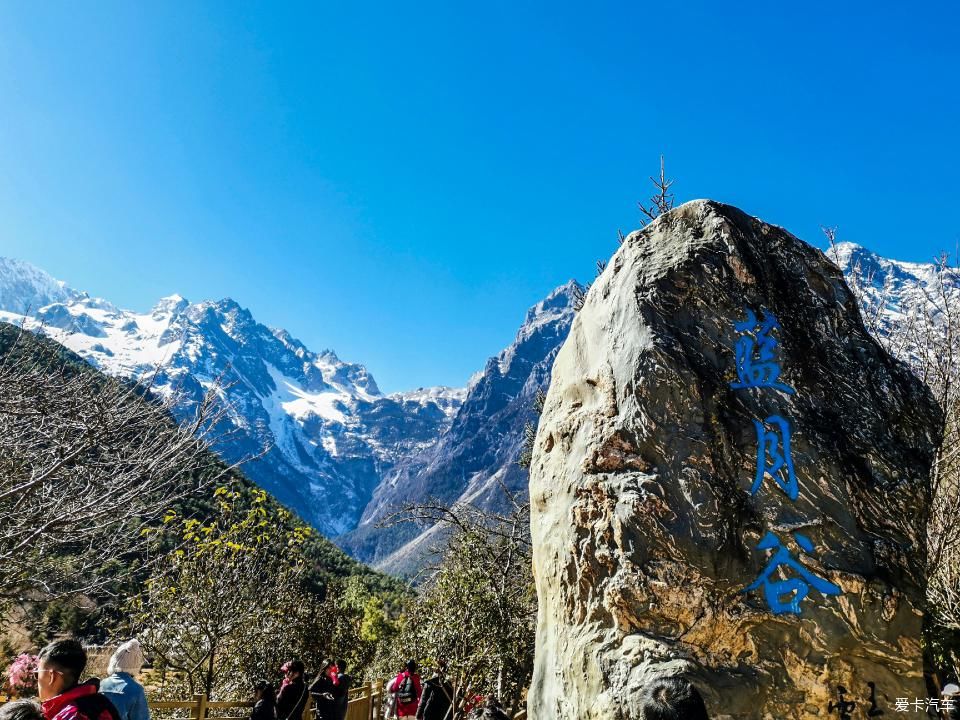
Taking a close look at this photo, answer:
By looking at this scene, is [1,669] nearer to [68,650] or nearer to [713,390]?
[68,650]

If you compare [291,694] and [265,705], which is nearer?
[265,705]

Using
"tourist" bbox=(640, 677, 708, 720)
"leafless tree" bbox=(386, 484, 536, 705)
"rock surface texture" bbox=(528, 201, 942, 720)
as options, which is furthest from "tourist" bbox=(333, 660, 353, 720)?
"tourist" bbox=(640, 677, 708, 720)

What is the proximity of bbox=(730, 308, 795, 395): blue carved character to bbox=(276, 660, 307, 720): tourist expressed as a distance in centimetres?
638

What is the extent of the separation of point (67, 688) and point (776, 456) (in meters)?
4.60

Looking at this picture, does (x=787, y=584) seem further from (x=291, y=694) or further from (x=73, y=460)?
(x=291, y=694)

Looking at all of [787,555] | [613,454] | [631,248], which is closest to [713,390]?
[613,454]

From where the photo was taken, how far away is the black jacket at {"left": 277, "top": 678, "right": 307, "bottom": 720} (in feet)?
24.9

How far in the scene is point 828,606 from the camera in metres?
4.09

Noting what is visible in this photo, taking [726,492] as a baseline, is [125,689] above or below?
below

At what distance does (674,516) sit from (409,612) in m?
12.9

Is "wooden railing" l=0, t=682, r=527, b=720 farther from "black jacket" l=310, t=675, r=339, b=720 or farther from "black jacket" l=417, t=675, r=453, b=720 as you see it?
"black jacket" l=417, t=675, r=453, b=720

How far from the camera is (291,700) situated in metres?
7.76

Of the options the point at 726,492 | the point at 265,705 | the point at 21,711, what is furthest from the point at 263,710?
the point at 726,492

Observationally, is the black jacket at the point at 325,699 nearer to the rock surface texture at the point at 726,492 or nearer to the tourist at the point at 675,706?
the rock surface texture at the point at 726,492
